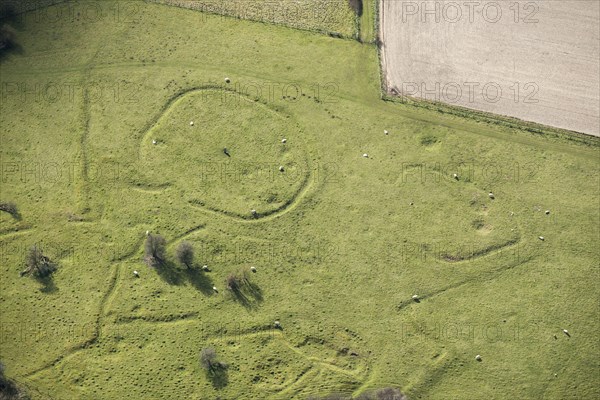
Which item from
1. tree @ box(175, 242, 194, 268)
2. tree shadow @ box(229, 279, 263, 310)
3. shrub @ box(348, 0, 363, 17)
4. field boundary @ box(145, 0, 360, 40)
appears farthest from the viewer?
shrub @ box(348, 0, 363, 17)

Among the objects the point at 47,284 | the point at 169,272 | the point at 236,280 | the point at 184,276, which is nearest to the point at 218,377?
the point at 236,280

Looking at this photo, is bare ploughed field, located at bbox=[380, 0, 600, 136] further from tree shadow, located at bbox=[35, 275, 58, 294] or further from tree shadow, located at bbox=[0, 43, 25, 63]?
tree shadow, located at bbox=[0, 43, 25, 63]

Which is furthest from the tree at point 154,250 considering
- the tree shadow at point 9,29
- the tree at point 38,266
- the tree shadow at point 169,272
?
the tree shadow at point 9,29

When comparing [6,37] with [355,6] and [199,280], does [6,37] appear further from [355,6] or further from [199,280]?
[355,6]

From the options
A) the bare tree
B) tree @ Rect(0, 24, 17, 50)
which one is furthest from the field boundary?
the bare tree

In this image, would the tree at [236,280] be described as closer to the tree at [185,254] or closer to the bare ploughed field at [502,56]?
the tree at [185,254]
